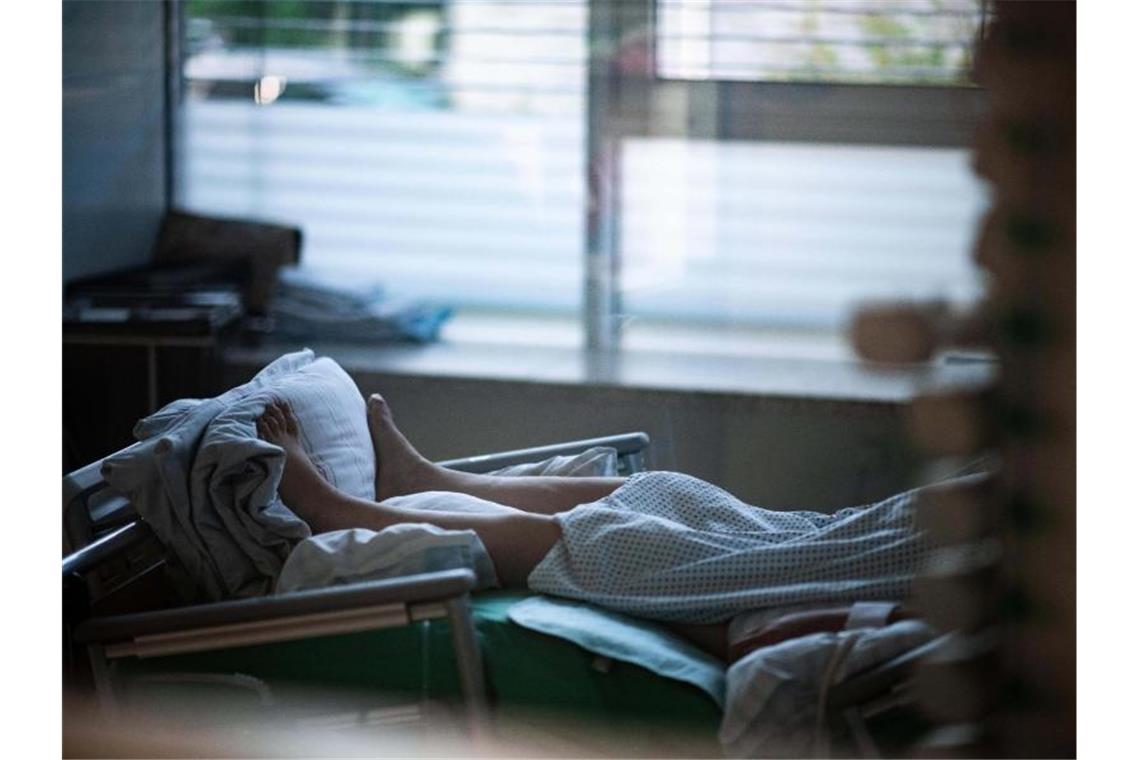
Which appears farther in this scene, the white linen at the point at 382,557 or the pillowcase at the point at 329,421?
the pillowcase at the point at 329,421

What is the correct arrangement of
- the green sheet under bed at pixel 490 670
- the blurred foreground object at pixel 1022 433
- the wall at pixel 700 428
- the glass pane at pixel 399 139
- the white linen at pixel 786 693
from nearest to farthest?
the blurred foreground object at pixel 1022 433, the white linen at pixel 786 693, the green sheet under bed at pixel 490 670, the wall at pixel 700 428, the glass pane at pixel 399 139

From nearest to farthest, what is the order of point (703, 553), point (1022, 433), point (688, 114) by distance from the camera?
point (1022, 433), point (703, 553), point (688, 114)

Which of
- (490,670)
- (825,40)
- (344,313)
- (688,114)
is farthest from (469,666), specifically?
(344,313)

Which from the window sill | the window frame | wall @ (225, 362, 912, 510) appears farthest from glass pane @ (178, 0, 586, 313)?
wall @ (225, 362, 912, 510)

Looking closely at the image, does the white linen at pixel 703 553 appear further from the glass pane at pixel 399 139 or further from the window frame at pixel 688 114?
the glass pane at pixel 399 139

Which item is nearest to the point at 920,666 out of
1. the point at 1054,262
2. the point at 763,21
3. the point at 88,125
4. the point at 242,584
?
the point at 1054,262

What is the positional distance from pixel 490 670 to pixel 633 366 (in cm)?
66

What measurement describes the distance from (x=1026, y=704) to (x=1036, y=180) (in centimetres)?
39

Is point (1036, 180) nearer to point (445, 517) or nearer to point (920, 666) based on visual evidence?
point (920, 666)

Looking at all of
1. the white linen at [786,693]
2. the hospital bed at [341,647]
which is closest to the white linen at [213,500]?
the hospital bed at [341,647]

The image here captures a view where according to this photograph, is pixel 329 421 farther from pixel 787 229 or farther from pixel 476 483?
pixel 787 229

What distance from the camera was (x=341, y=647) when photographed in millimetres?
1493

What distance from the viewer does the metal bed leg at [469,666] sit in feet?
4.66
